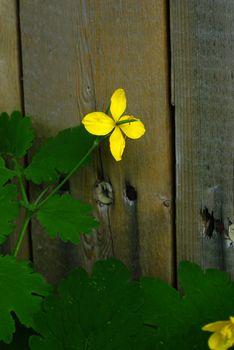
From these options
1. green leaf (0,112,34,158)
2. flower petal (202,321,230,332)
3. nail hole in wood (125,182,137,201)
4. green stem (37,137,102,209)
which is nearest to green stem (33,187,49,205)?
green stem (37,137,102,209)

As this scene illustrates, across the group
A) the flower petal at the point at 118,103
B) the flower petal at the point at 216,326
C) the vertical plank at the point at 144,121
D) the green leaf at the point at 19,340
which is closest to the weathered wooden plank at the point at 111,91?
the vertical plank at the point at 144,121

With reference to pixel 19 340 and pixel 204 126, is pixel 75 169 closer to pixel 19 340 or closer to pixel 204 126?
pixel 204 126

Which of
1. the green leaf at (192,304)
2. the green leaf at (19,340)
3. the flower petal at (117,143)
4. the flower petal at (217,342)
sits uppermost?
the flower petal at (117,143)

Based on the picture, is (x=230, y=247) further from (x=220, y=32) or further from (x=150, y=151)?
(x=220, y=32)

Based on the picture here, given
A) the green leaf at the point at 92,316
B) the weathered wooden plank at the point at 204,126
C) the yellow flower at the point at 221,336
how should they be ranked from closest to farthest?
the yellow flower at the point at 221,336
the green leaf at the point at 92,316
the weathered wooden plank at the point at 204,126

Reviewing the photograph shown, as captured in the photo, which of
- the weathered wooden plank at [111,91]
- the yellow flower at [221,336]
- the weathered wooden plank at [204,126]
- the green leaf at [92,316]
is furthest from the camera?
the weathered wooden plank at [111,91]

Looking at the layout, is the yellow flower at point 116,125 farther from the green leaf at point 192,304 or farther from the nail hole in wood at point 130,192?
the green leaf at point 192,304
